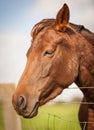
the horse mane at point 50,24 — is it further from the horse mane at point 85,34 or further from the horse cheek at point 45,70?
the horse cheek at point 45,70

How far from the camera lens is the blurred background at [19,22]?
52.9 inches

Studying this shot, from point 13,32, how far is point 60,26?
44 cm

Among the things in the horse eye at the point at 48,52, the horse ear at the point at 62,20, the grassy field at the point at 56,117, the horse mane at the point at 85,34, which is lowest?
the grassy field at the point at 56,117

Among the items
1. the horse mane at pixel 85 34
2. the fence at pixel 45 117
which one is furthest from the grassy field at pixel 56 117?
the horse mane at pixel 85 34

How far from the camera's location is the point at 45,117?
136cm

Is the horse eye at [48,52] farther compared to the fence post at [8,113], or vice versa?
the fence post at [8,113]

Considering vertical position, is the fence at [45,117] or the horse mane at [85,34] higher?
the horse mane at [85,34]

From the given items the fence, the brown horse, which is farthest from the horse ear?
the fence

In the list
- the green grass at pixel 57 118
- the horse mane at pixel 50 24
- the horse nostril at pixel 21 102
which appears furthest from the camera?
the green grass at pixel 57 118

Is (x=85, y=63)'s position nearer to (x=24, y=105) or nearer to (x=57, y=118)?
(x=24, y=105)

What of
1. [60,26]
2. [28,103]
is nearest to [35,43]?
[60,26]

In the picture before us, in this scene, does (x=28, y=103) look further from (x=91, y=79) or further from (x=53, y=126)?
(x=53, y=126)

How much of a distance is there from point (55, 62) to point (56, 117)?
1.42 feet

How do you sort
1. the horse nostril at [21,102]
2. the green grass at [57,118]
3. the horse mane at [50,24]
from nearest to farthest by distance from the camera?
the horse nostril at [21,102] < the horse mane at [50,24] < the green grass at [57,118]
